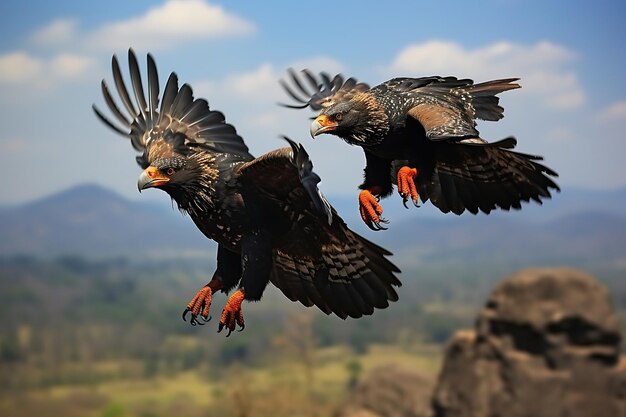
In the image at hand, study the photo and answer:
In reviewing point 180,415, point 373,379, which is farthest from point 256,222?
point 180,415

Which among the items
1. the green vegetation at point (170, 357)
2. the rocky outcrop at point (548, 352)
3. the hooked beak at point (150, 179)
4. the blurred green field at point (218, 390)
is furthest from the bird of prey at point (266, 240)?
the green vegetation at point (170, 357)

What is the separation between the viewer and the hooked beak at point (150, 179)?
284 inches

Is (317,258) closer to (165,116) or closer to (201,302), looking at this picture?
(201,302)

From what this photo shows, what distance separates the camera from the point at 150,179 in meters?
7.28

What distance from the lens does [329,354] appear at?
14712 centimetres

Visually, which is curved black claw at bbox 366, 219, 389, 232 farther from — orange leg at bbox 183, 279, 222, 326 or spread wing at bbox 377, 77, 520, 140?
orange leg at bbox 183, 279, 222, 326

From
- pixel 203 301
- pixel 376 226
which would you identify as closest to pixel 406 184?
pixel 376 226

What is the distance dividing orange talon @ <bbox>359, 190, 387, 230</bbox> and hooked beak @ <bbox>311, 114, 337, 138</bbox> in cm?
67

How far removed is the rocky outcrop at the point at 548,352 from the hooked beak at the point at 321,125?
26314 mm

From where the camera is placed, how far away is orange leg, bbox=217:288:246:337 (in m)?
6.98

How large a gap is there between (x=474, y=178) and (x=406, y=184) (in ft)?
3.02

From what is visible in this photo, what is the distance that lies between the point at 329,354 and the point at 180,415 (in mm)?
76548

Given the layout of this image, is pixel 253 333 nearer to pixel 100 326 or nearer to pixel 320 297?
pixel 100 326

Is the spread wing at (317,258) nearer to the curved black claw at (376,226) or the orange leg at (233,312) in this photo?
the curved black claw at (376,226)
